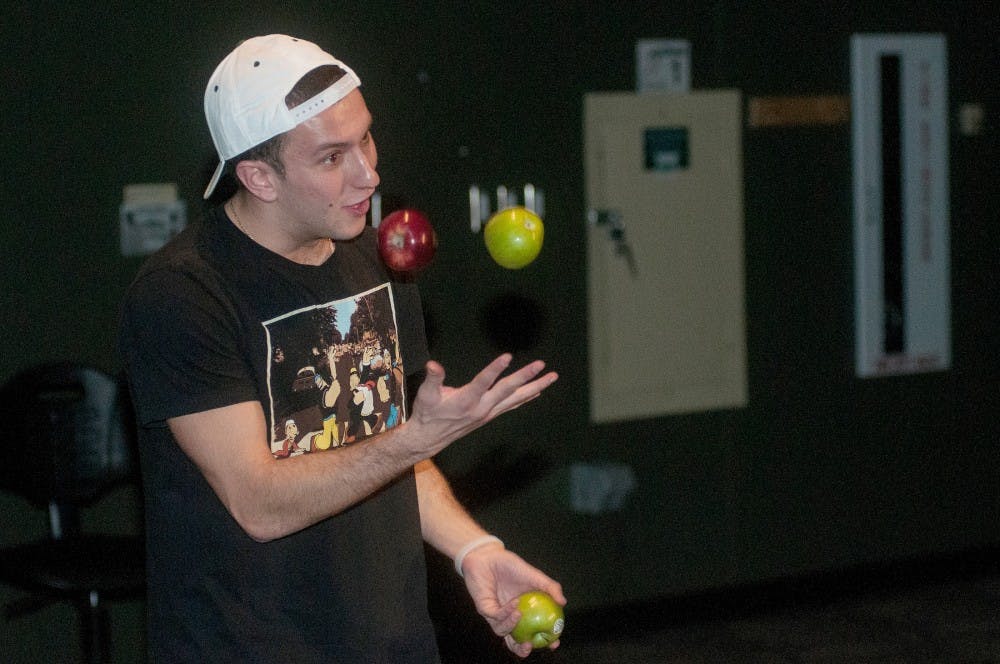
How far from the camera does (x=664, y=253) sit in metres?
4.48

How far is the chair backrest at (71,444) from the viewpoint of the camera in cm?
336

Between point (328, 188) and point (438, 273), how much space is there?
7.60 feet

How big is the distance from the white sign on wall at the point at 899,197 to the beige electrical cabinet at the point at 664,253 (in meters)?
0.56

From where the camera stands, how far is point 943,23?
15.9 feet

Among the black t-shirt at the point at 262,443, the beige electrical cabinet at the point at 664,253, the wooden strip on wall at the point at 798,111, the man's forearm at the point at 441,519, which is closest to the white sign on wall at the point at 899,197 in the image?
the wooden strip on wall at the point at 798,111

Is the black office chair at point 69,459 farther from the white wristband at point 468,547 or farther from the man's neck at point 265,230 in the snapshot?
the man's neck at point 265,230

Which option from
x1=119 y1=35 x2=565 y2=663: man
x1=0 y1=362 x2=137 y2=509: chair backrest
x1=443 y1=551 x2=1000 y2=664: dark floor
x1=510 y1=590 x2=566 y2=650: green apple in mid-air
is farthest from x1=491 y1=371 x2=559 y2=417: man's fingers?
x1=443 y1=551 x2=1000 y2=664: dark floor

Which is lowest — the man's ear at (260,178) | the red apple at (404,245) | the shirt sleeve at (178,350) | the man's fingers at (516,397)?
the man's fingers at (516,397)

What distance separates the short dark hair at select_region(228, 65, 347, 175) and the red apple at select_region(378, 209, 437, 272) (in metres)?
0.24

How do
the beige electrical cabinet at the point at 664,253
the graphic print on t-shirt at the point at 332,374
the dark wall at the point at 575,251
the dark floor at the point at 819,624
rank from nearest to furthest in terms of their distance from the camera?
the graphic print on t-shirt at the point at 332,374
the dark wall at the point at 575,251
the dark floor at the point at 819,624
the beige electrical cabinet at the point at 664,253

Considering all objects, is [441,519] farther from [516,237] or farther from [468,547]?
[516,237]

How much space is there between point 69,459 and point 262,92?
6.25 ft

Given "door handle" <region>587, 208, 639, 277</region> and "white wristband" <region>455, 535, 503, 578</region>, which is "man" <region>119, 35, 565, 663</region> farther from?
"door handle" <region>587, 208, 639, 277</region>

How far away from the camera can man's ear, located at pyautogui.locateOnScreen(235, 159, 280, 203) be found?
1.84 metres
